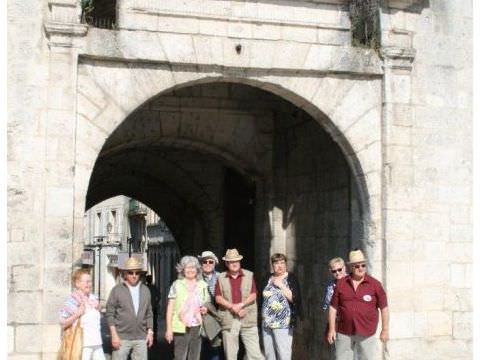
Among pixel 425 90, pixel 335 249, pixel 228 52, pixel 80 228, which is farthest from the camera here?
pixel 335 249

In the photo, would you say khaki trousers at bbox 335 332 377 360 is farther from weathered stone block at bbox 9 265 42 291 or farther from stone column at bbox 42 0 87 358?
weathered stone block at bbox 9 265 42 291

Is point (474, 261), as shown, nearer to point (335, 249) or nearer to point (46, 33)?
point (335, 249)

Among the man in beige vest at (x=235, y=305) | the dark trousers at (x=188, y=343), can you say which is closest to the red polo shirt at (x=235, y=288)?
the man in beige vest at (x=235, y=305)

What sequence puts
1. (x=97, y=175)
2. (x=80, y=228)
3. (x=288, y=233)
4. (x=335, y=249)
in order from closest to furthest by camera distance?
(x=80, y=228) → (x=335, y=249) → (x=288, y=233) → (x=97, y=175)

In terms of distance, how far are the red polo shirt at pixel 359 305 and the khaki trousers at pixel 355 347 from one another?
68 mm

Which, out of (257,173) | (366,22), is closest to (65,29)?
(366,22)

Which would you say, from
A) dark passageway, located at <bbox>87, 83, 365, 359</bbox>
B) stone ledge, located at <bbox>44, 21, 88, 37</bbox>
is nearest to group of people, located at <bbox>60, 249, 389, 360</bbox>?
dark passageway, located at <bbox>87, 83, 365, 359</bbox>

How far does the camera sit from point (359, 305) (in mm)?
6430

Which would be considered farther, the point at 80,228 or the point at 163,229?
the point at 163,229

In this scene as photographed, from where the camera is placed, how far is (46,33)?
665 centimetres

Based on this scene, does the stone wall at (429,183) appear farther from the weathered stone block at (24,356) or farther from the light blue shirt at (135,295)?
the weathered stone block at (24,356)

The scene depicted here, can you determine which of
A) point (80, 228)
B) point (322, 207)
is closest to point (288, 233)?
point (322, 207)

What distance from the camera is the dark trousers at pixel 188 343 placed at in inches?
268

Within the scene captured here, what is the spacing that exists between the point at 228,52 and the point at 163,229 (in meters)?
20.7
